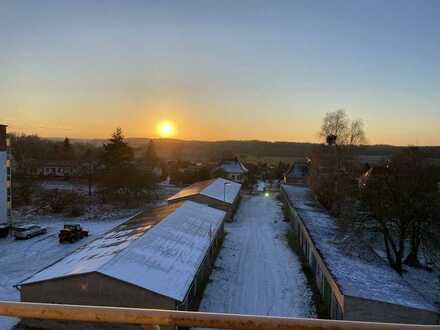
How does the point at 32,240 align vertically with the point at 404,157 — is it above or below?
below

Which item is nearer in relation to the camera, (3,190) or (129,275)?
(129,275)

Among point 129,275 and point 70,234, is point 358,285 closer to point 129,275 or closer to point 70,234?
point 129,275

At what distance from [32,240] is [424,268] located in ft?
85.0

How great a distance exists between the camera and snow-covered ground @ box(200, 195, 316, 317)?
1683 cm

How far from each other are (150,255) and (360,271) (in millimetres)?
8967

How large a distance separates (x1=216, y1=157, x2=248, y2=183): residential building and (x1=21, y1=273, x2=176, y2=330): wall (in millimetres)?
52653

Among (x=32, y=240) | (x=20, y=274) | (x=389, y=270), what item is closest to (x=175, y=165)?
Answer: (x=32, y=240)

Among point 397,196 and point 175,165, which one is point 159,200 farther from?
point 175,165

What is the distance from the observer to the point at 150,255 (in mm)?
16812

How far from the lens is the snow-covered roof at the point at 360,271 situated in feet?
44.5

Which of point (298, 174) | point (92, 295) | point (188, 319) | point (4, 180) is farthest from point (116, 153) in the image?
point (188, 319)

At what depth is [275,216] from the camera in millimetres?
39406

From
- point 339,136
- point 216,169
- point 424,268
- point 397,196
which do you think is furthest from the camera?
point 216,169

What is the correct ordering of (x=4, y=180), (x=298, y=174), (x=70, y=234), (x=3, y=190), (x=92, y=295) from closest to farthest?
Result: (x=92, y=295), (x=70, y=234), (x=3, y=190), (x=4, y=180), (x=298, y=174)
